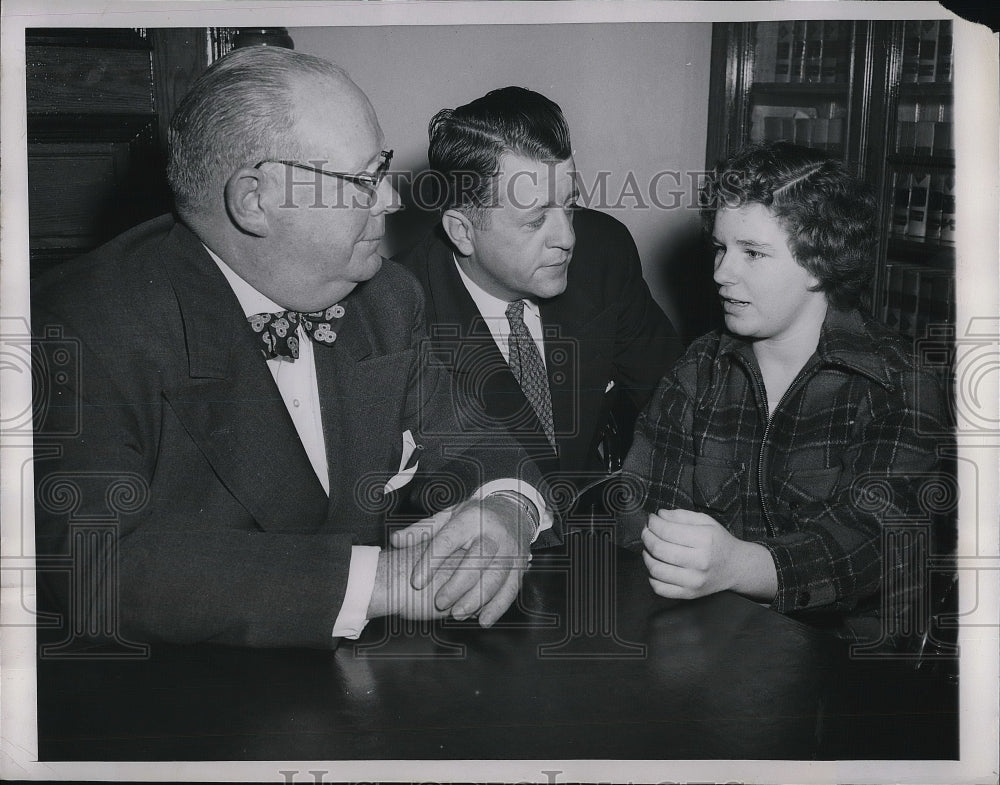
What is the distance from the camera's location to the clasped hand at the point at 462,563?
1.31 metres

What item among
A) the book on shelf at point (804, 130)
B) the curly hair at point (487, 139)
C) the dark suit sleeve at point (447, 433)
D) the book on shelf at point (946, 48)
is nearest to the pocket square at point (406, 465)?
the dark suit sleeve at point (447, 433)

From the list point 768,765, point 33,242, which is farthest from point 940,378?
point 33,242

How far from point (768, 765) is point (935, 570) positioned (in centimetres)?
49

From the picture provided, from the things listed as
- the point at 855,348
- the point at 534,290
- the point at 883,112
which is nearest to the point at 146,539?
the point at 534,290

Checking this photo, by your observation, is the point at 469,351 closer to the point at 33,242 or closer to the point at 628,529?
the point at 628,529

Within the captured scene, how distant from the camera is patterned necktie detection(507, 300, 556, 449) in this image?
1641 millimetres

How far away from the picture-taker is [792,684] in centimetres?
116

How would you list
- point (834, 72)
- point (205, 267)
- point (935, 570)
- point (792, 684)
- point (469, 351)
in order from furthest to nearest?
1. point (834, 72)
2. point (469, 351)
3. point (935, 570)
4. point (205, 267)
5. point (792, 684)

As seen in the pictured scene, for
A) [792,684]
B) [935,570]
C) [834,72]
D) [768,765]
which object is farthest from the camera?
[834,72]

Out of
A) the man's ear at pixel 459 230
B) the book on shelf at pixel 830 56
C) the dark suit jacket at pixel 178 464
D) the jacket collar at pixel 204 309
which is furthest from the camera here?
the book on shelf at pixel 830 56

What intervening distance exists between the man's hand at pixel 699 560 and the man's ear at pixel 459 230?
63cm

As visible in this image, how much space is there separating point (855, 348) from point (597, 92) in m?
0.66

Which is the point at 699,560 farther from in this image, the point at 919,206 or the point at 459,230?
the point at 919,206

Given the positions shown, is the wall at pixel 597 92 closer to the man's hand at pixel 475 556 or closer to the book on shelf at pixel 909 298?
the book on shelf at pixel 909 298
